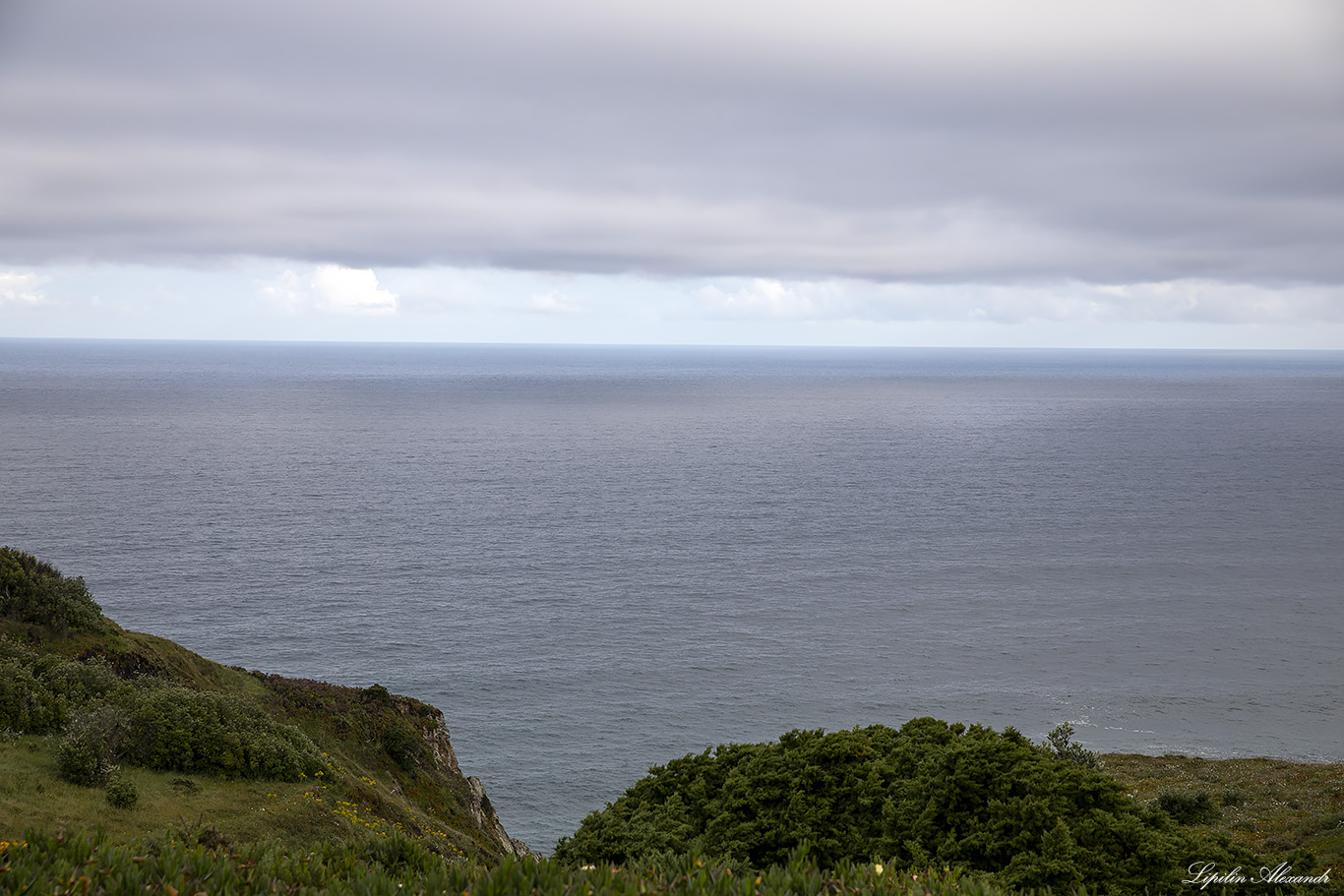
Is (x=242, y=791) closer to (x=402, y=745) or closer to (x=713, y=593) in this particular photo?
(x=402, y=745)

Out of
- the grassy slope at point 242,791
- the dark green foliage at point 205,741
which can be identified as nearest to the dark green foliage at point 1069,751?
the grassy slope at point 242,791

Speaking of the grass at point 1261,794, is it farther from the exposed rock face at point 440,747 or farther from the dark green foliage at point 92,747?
the exposed rock face at point 440,747

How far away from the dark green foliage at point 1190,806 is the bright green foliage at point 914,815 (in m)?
13.8

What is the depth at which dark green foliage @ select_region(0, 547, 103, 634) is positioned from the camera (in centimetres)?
3075

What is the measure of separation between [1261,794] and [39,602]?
1849 inches

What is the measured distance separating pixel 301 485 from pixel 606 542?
181ft

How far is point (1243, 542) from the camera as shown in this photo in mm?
102188

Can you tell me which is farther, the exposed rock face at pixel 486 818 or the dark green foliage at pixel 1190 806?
the exposed rock face at pixel 486 818

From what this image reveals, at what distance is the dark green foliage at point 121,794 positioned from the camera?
Result: 66.0ft

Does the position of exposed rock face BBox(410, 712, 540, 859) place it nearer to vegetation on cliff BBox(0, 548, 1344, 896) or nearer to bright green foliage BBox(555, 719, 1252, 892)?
vegetation on cliff BBox(0, 548, 1344, 896)

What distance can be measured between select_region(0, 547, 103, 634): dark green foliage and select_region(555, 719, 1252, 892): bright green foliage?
21484 mm

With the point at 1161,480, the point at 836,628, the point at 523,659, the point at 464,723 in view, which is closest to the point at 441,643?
the point at 523,659

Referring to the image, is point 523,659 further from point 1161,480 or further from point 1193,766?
point 1161,480

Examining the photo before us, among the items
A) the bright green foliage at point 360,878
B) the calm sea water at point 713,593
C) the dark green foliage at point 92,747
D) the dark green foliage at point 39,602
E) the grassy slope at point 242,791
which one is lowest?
the calm sea water at point 713,593
